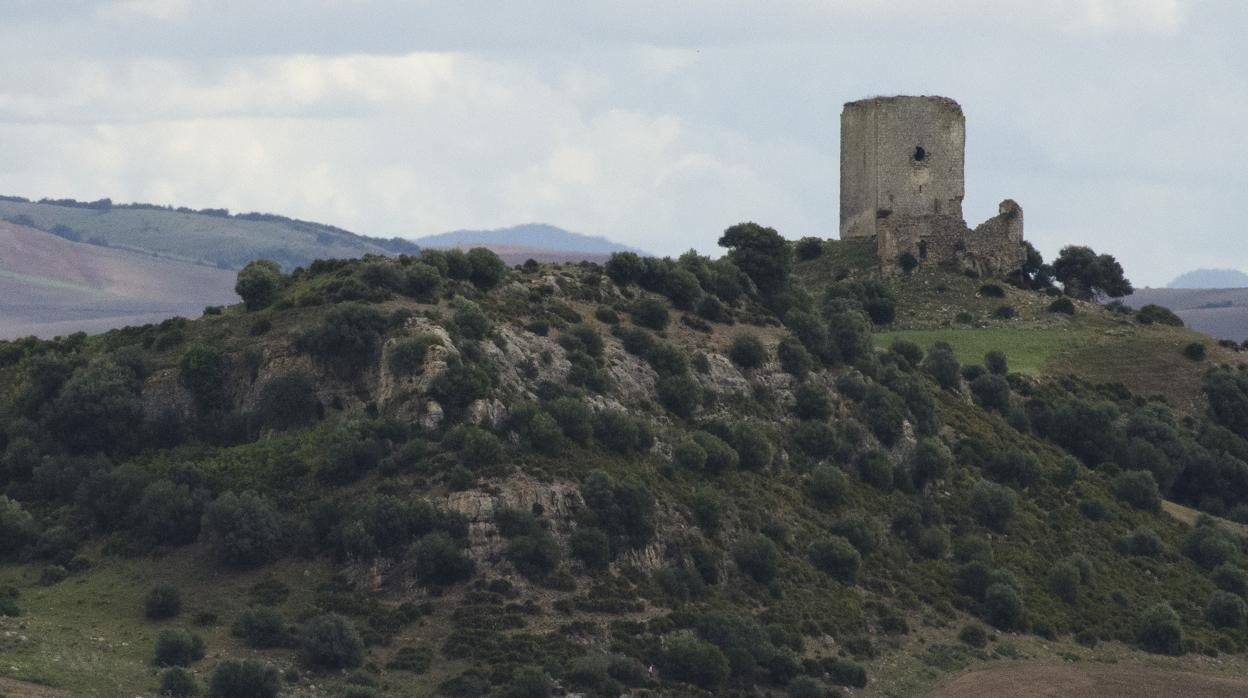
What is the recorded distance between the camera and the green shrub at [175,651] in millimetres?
74875

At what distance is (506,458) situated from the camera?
87.7 meters

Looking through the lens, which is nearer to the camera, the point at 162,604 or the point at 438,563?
the point at 162,604

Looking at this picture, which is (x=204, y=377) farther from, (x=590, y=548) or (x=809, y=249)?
(x=809, y=249)

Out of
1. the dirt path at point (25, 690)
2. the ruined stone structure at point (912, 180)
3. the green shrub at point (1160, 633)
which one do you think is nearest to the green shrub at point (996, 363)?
the ruined stone structure at point (912, 180)

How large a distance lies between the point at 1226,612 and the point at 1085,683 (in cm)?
1408

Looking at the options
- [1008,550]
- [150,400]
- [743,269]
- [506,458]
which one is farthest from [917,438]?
[150,400]

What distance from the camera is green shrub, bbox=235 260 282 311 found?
4045 inches

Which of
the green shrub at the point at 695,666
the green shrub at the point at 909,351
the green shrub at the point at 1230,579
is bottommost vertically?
the green shrub at the point at 1230,579

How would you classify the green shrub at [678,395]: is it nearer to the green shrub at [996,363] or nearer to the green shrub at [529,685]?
the green shrub at [529,685]

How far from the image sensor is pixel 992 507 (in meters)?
104

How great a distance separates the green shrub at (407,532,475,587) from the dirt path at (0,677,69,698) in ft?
51.9

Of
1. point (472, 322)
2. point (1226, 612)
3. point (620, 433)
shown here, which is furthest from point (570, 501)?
point (1226, 612)

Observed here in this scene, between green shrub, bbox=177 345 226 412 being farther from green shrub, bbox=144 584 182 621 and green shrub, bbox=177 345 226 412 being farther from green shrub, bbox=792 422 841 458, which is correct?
green shrub, bbox=792 422 841 458

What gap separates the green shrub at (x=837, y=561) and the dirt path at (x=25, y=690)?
Answer: 33.9 meters
